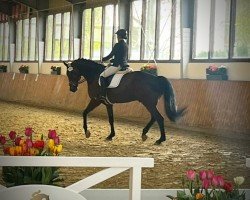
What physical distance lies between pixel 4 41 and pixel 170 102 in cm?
105

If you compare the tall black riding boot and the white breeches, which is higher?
the white breeches

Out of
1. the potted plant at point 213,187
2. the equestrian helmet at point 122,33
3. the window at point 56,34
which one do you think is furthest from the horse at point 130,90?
the potted plant at point 213,187

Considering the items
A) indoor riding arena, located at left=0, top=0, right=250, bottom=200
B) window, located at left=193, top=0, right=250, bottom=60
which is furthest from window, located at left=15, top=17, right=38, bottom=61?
window, located at left=193, top=0, right=250, bottom=60

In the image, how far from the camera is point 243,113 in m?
3.65

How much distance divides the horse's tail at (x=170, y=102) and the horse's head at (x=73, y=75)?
0.51 meters

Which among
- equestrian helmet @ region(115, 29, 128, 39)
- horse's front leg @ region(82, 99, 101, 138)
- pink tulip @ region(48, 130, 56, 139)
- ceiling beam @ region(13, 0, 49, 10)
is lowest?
pink tulip @ region(48, 130, 56, 139)

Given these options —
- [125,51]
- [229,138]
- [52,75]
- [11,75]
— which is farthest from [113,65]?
[229,138]

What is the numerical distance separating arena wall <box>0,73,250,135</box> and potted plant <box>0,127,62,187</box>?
1.07 feet

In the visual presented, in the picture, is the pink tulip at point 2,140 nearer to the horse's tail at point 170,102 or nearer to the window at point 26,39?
the window at point 26,39

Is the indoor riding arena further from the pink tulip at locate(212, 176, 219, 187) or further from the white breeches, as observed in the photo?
the pink tulip at locate(212, 176, 219, 187)

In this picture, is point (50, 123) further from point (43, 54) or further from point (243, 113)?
point (243, 113)

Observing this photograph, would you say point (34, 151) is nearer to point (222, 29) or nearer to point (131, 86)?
point (131, 86)

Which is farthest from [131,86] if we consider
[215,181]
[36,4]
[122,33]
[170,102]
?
[215,181]

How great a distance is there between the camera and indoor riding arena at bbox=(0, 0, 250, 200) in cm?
335
